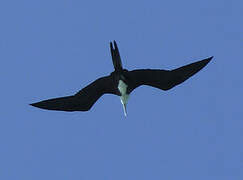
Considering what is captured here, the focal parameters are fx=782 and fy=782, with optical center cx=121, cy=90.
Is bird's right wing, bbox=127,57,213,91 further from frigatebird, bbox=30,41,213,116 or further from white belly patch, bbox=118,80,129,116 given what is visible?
white belly patch, bbox=118,80,129,116

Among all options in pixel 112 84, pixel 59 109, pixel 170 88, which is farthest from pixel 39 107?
pixel 170 88

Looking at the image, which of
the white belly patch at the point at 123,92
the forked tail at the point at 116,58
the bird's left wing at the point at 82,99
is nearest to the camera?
the forked tail at the point at 116,58

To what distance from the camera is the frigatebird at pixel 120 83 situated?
3234 centimetres

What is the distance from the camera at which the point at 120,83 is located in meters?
32.5

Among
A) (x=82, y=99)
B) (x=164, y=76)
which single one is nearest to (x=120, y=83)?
(x=164, y=76)

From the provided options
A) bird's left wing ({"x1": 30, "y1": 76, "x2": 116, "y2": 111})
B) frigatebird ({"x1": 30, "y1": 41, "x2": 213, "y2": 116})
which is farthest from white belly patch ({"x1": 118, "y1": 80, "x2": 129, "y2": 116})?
bird's left wing ({"x1": 30, "y1": 76, "x2": 116, "y2": 111})

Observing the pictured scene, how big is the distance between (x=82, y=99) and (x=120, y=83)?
6.94 ft

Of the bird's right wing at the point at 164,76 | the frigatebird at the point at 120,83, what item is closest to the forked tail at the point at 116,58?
the frigatebird at the point at 120,83

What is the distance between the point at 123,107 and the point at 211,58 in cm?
436

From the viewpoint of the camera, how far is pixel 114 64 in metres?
31.9

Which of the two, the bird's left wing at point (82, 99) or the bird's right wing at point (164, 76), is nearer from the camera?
the bird's right wing at point (164, 76)

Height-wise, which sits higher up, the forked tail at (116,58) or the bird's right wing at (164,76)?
the forked tail at (116,58)

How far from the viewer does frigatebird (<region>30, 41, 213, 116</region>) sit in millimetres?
32341

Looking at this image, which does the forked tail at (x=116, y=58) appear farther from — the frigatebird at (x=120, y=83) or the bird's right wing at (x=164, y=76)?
the bird's right wing at (x=164, y=76)
